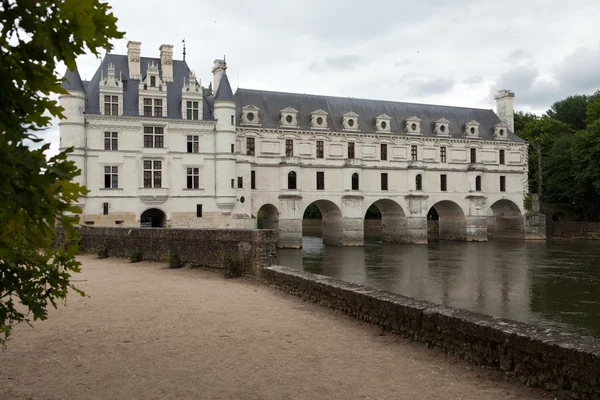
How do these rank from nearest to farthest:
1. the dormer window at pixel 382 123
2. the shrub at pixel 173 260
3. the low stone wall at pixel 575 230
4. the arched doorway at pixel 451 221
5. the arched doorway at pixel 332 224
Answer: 1. the shrub at pixel 173 260
2. the arched doorway at pixel 332 224
3. the dormer window at pixel 382 123
4. the low stone wall at pixel 575 230
5. the arched doorway at pixel 451 221

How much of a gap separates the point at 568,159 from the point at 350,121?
2000 centimetres

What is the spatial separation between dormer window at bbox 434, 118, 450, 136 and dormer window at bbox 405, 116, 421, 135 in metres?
1.73

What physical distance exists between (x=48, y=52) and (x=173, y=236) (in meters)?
14.8

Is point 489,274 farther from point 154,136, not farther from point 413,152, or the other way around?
point 154,136

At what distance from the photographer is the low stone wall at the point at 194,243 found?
1359 centimetres

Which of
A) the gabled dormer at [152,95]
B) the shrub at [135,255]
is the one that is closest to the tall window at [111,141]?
the gabled dormer at [152,95]

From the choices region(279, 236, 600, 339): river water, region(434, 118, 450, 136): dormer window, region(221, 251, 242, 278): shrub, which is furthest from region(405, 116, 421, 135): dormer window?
region(221, 251, 242, 278): shrub

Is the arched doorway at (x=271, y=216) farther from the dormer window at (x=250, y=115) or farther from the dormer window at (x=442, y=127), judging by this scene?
the dormer window at (x=442, y=127)

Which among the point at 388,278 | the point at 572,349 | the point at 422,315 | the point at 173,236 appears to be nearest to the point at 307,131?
the point at 388,278

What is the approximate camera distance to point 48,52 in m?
2.84

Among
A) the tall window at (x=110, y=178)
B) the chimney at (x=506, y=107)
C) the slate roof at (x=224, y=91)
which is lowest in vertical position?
the tall window at (x=110, y=178)

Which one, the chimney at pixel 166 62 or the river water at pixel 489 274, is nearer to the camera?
the river water at pixel 489 274

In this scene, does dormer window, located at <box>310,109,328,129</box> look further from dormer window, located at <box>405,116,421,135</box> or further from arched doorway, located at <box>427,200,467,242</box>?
arched doorway, located at <box>427,200,467,242</box>

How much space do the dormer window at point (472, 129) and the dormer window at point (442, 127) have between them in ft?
6.02
